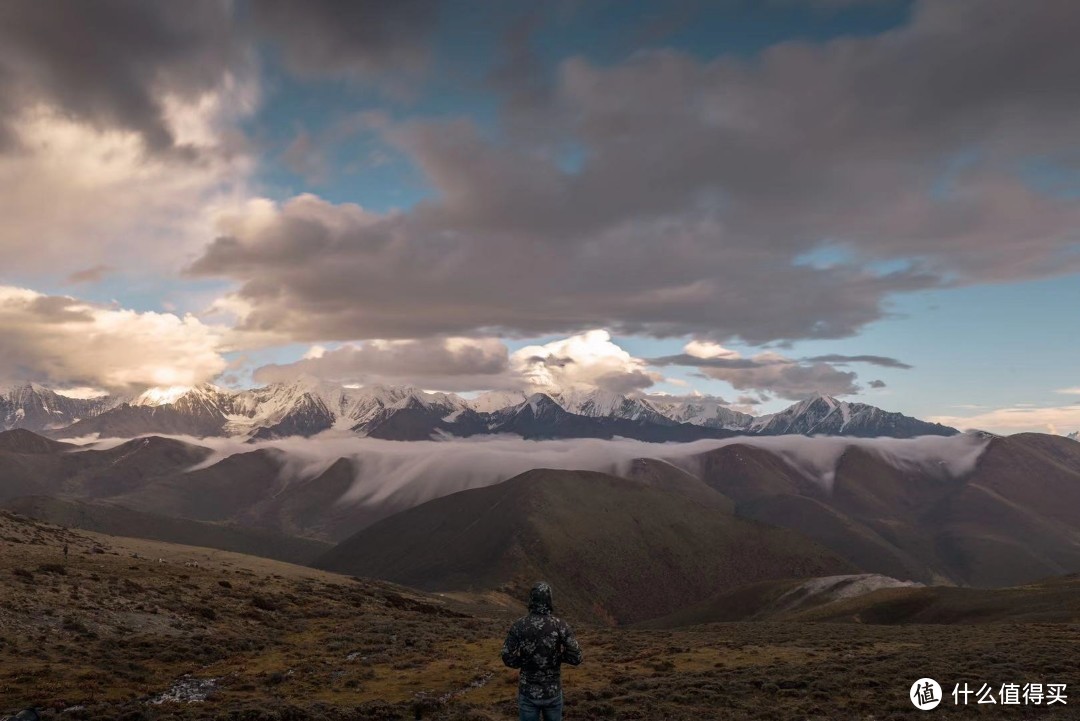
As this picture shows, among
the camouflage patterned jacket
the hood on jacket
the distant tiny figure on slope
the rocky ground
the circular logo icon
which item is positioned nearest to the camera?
the camouflage patterned jacket

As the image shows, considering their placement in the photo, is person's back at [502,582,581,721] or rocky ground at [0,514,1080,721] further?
rocky ground at [0,514,1080,721]

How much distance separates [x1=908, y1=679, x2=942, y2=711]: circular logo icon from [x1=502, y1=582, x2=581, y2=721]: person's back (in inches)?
736

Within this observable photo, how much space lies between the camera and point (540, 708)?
21.2 meters

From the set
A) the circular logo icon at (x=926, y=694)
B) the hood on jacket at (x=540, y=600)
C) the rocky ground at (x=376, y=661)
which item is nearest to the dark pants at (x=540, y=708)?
the hood on jacket at (x=540, y=600)

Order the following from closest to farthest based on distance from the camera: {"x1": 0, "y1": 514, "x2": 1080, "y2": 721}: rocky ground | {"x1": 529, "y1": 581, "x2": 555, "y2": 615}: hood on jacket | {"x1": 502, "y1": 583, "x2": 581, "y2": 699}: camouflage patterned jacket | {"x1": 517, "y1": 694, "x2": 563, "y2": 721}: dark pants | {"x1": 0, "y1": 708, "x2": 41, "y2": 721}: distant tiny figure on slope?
{"x1": 517, "y1": 694, "x2": 563, "y2": 721}: dark pants, {"x1": 502, "y1": 583, "x2": 581, "y2": 699}: camouflage patterned jacket, {"x1": 529, "y1": 581, "x2": 555, "y2": 615}: hood on jacket, {"x1": 0, "y1": 708, "x2": 41, "y2": 721}: distant tiny figure on slope, {"x1": 0, "y1": 514, "x2": 1080, "y2": 721}: rocky ground

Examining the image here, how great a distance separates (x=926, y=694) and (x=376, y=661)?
31829 millimetres

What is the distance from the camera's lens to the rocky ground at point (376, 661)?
104 ft

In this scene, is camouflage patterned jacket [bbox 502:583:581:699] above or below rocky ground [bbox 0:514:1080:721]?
above

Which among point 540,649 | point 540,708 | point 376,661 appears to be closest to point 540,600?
point 540,649

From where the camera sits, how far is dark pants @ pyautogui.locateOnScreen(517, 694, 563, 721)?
21.1 metres

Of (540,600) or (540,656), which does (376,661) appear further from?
(540,600)

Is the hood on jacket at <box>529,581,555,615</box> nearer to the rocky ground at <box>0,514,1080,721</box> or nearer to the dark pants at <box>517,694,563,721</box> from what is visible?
the dark pants at <box>517,694,563,721</box>

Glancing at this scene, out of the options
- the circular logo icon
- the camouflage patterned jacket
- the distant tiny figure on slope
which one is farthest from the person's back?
the circular logo icon

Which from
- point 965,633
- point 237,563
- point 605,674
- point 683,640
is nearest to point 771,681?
point 605,674
